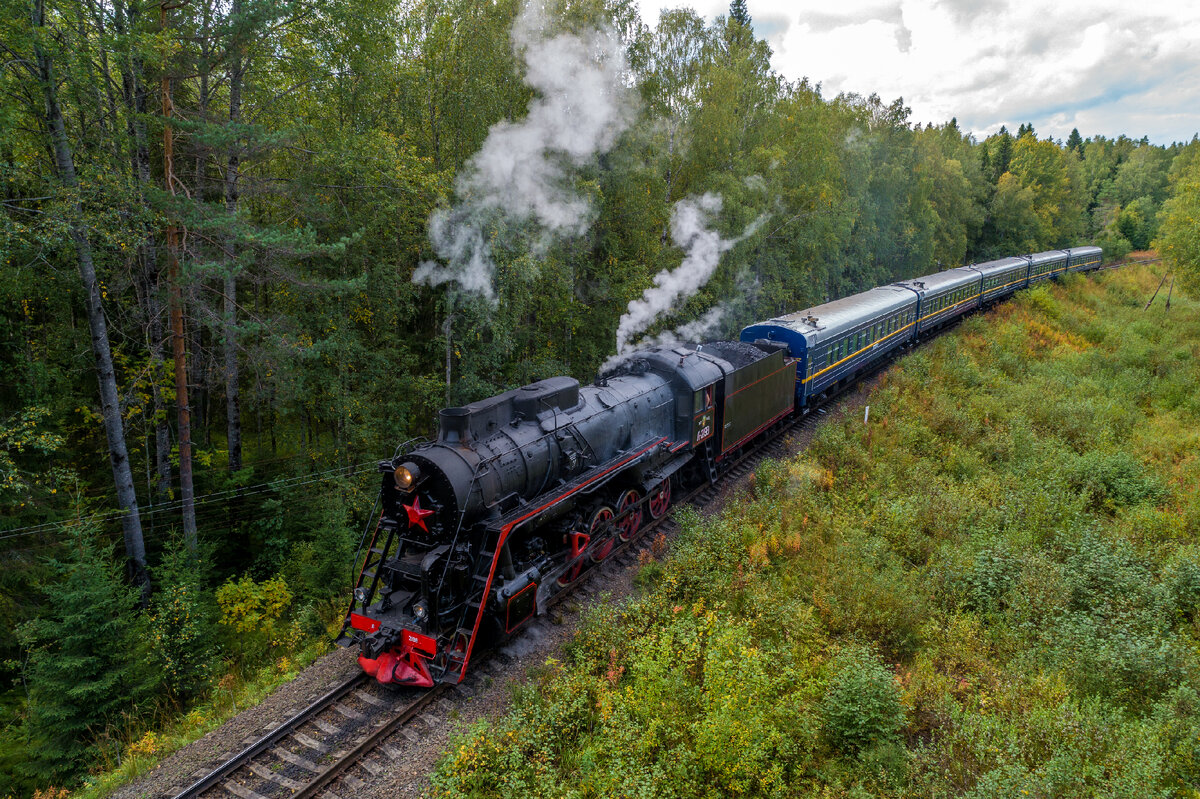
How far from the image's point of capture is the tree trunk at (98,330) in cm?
988

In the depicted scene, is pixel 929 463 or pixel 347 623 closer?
pixel 347 623

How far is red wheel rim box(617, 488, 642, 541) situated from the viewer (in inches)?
482

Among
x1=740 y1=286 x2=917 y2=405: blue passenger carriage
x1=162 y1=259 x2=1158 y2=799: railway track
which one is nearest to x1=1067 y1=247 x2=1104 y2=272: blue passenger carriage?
x1=740 y1=286 x2=917 y2=405: blue passenger carriage

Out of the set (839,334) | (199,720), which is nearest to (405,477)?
(199,720)

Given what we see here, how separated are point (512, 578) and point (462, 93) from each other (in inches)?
518

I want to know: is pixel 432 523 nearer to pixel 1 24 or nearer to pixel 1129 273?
pixel 1 24

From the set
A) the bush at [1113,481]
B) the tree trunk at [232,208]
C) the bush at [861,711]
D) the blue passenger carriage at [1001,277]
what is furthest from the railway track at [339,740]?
the blue passenger carriage at [1001,277]

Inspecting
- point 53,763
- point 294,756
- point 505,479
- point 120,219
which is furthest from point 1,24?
point 294,756

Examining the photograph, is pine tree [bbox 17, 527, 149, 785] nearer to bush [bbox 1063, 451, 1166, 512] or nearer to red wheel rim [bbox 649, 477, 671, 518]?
red wheel rim [bbox 649, 477, 671, 518]

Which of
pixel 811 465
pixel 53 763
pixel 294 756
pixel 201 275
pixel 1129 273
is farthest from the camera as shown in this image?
pixel 1129 273

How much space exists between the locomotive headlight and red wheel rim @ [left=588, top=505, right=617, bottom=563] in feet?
12.1

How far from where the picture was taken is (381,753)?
7.46 m

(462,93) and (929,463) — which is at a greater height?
(462,93)

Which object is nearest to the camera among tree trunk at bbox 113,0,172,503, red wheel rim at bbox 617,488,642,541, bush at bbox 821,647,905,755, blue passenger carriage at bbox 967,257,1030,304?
bush at bbox 821,647,905,755
